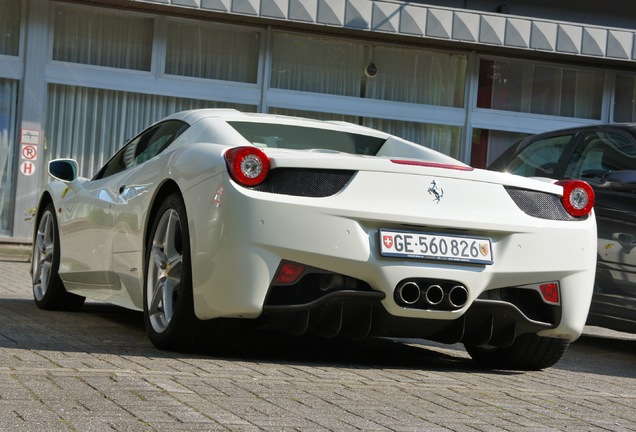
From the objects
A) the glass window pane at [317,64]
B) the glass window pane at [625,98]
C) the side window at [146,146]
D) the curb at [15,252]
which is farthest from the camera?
the glass window pane at [625,98]

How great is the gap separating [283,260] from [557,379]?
162 centimetres

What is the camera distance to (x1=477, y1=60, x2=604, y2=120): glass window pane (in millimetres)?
18344

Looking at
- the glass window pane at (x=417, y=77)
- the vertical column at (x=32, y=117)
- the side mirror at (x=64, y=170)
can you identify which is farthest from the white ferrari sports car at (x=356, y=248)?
the glass window pane at (x=417, y=77)

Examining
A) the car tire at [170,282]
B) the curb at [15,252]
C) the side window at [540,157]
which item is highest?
the side window at [540,157]

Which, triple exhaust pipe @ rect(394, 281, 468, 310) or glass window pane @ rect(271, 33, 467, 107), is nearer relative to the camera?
triple exhaust pipe @ rect(394, 281, 468, 310)

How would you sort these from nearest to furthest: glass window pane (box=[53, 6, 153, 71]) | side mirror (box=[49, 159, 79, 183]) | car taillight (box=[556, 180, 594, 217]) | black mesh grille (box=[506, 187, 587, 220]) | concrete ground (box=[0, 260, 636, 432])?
concrete ground (box=[0, 260, 636, 432]), black mesh grille (box=[506, 187, 587, 220]), car taillight (box=[556, 180, 594, 217]), side mirror (box=[49, 159, 79, 183]), glass window pane (box=[53, 6, 153, 71])

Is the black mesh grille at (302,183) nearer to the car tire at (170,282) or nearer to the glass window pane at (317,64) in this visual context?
the car tire at (170,282)

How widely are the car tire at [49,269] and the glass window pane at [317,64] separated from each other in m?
8.97

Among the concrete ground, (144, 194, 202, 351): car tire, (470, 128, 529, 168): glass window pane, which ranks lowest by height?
the concrete ground

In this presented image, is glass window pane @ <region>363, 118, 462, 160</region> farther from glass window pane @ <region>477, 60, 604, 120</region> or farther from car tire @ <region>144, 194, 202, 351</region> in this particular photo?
car tire @ <region>144, 194, 202, 351</region>

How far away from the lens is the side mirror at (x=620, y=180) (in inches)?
295

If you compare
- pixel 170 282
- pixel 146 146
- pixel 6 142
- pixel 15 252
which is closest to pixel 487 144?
pixel 6 142

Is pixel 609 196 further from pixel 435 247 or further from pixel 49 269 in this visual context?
pixel 49 269

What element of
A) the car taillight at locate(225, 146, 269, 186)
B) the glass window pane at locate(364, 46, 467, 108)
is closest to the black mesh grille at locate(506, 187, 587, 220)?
the car taillight at locate(225, 146, 269, 186)
